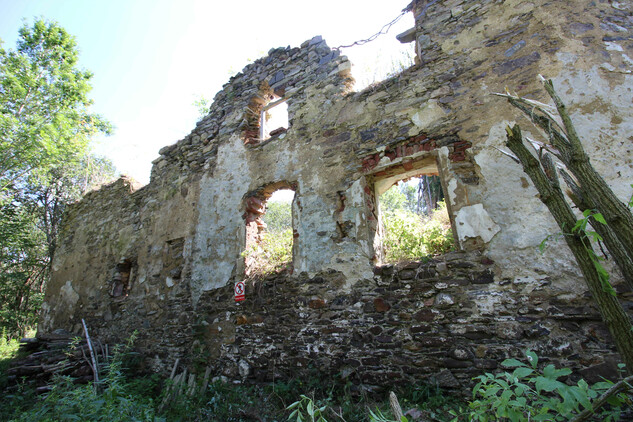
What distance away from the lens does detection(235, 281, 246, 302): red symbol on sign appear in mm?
4770

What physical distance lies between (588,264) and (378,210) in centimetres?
258

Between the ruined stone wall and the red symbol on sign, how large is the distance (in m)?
0.17

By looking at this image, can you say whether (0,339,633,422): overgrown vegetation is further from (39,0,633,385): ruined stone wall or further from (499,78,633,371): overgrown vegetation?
(499,78,633,371): overgrown vegetation

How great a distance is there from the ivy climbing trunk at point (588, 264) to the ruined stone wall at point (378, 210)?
3.24 feet

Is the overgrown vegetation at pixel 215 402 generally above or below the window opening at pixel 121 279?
below

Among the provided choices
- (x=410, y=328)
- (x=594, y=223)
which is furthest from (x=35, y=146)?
(x=594, y=223)

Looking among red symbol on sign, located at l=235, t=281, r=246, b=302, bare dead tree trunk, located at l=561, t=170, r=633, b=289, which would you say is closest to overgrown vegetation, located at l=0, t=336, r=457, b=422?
red symbol on sign, located at l=235, t=281, r=246, b=302

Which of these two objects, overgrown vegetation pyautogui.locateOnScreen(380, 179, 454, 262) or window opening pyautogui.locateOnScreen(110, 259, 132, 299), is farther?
window opening pyautogui.locateOnScreen(110, 259, 132, 299)

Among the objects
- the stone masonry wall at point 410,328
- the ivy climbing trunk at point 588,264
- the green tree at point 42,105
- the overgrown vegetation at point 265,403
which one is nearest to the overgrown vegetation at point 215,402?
the overgrown vegetation at point 265,403

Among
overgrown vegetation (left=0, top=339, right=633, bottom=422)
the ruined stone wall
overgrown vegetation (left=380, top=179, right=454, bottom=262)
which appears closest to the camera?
overgrown vegetation (left=0, top=339, right=633, bottom=422)

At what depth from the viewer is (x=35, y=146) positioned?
827 cm

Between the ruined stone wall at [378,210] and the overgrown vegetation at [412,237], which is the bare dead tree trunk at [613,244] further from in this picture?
the overgrown vegetation at [412,237]

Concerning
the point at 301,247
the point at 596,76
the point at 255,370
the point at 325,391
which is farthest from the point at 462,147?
the point at 255,370

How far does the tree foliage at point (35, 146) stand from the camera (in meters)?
Result: 8.37
